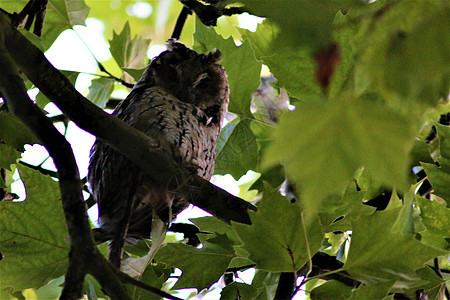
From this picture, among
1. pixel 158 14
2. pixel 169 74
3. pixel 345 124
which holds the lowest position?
pixel 345 124

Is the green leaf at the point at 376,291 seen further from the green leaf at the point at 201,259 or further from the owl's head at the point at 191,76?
the owl's head at the point at 191,76

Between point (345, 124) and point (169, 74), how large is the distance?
1.48 metres

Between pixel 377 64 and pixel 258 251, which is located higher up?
pixel 377 64

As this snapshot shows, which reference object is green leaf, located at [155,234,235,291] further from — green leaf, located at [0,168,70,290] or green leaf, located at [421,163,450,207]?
green leaf, located at [421,163,450,207]

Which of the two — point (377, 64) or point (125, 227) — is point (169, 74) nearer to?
point (125, 227)

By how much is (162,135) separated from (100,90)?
0.47 metres

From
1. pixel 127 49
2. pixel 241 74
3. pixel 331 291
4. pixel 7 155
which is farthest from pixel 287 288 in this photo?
pixel 127 49

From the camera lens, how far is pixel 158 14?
309cm

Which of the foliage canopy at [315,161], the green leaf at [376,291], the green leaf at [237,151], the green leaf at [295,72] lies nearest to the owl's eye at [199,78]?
the foliage canopy at [315,161]

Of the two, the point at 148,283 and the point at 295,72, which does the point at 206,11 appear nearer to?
the point at 295,72

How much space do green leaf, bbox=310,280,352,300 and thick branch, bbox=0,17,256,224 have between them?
7.8 inches

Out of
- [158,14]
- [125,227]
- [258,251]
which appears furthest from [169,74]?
[158,14]

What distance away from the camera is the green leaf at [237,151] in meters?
1.57

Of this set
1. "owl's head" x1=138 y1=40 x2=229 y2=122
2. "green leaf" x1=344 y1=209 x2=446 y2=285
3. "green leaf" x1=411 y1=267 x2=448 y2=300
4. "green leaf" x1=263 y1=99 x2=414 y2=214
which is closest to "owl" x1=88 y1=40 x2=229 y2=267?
"owl's head" x1=138 y1=40 x2=229 y2=122
